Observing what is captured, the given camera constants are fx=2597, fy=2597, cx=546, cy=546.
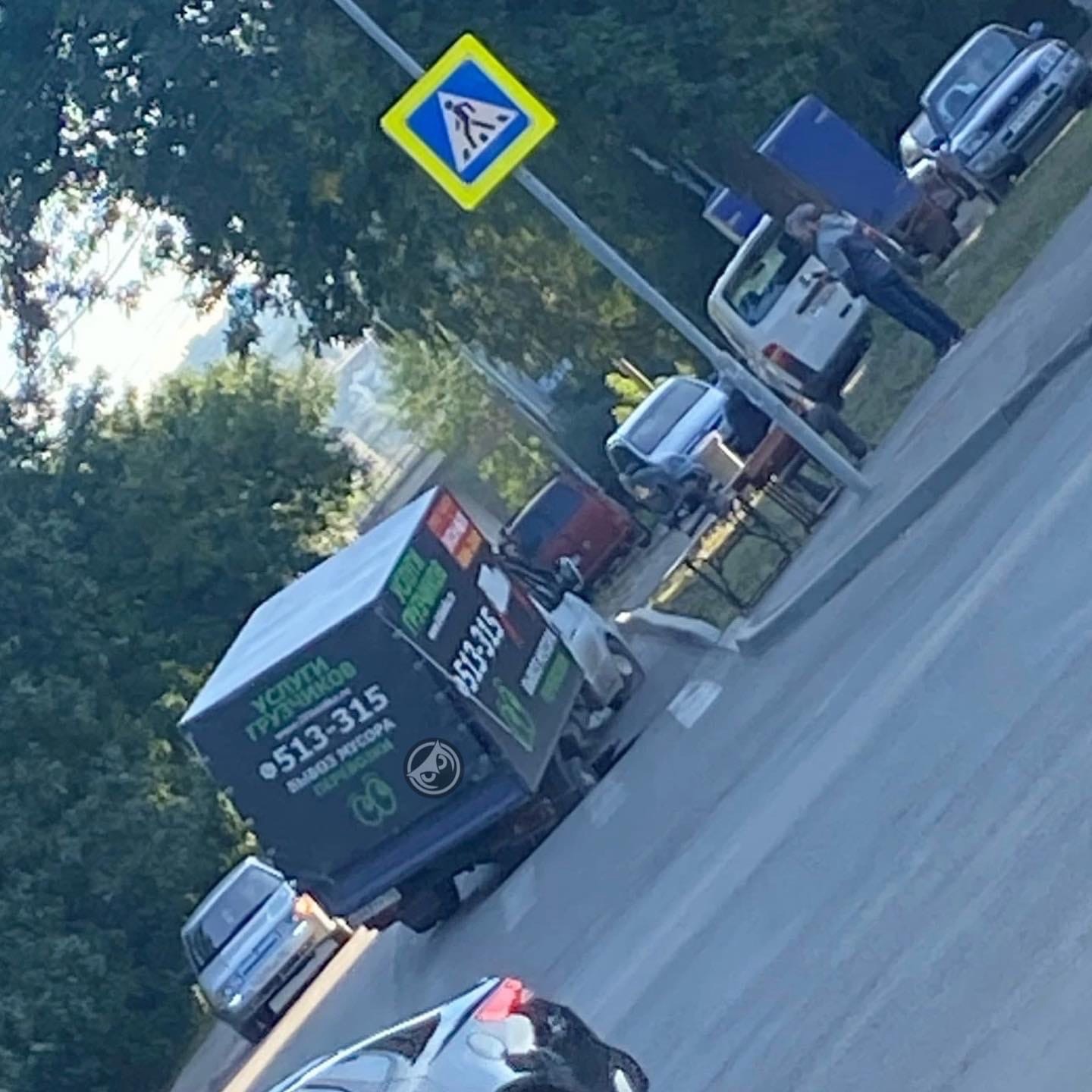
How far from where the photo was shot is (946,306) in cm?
2475

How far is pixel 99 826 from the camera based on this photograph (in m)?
31.1

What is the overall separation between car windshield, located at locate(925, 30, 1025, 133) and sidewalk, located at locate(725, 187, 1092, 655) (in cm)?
981

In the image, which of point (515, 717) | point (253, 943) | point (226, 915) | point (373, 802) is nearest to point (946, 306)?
point (515, 717)

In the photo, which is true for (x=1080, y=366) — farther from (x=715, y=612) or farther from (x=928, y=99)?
(x=928, y=99)

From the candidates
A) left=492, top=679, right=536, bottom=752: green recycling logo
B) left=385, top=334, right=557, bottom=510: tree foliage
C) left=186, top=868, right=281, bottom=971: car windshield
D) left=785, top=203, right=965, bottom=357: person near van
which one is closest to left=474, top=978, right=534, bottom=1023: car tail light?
left=492, top=679, right=536, bottom=752: green recycling logo

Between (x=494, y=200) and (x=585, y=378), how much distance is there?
46.4ft

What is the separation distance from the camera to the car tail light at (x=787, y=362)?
26484 mm

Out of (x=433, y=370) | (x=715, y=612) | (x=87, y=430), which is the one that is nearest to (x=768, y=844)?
(x=715, y=612)

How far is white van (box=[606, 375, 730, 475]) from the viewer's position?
95.3ft

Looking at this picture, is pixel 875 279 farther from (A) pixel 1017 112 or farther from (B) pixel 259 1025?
(B) pixel 259 1025

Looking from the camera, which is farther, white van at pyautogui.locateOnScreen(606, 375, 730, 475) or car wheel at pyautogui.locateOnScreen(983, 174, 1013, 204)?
car wheel at pyautogui.locateOnScreen(983, 174, 1013, 204)

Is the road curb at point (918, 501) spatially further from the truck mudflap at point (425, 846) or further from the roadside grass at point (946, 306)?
the roadside grass at point (946, 306)

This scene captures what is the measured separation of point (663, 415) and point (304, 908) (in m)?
7.54

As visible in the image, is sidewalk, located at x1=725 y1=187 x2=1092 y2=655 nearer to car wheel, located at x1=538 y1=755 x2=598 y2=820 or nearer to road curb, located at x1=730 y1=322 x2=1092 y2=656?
road curb, located at x1=730 y1=322 x2=1092 y2=656
